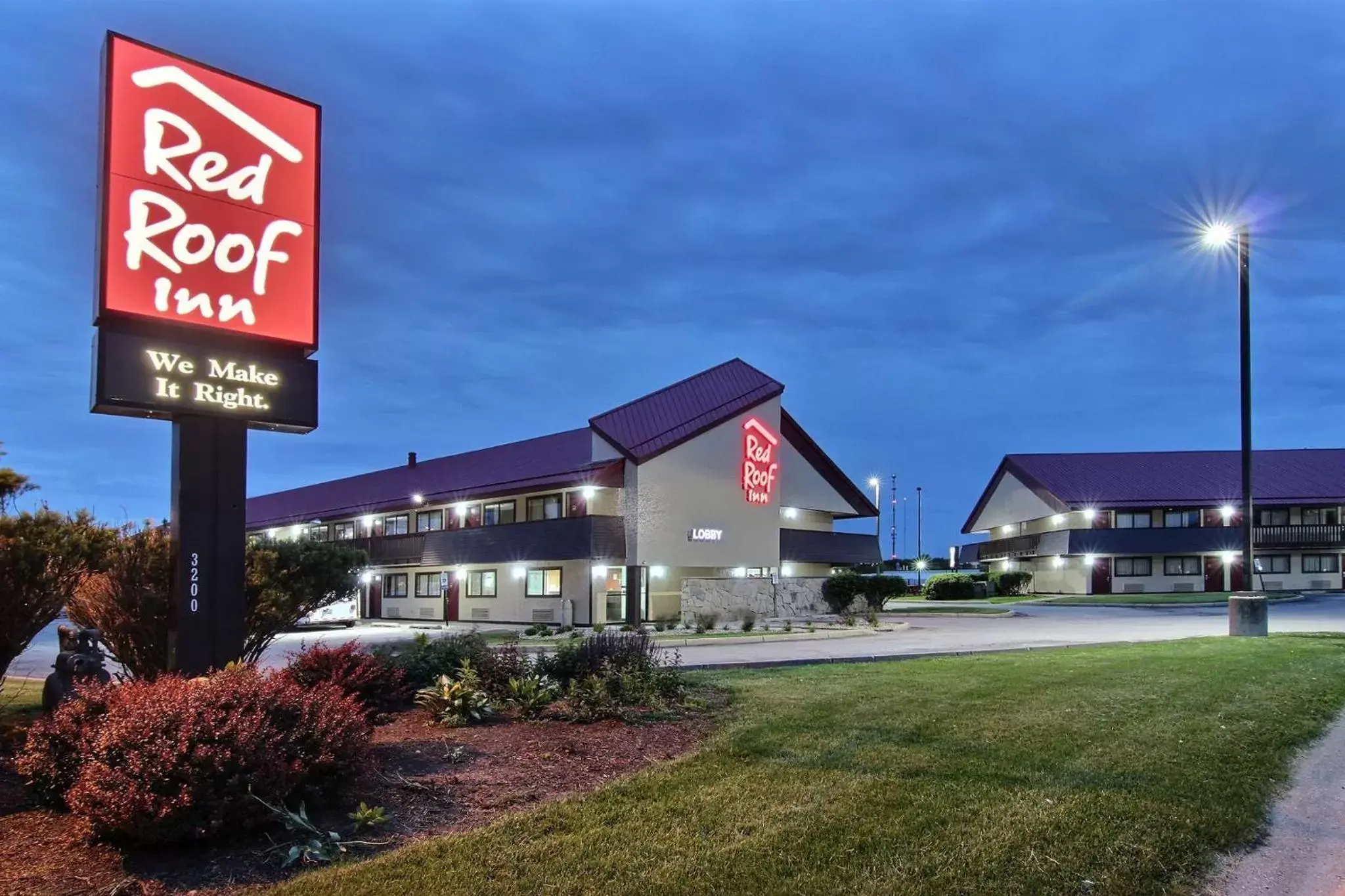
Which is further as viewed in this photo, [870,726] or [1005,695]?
[1005,695]

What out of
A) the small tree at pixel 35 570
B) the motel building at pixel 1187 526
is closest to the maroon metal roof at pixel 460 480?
the small tree at pixel 35 570

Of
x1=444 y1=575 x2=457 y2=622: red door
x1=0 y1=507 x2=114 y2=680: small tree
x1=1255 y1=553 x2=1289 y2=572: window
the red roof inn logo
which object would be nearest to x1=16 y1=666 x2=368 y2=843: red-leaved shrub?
x1=0 y1=507 x2=114 y2=680: small tree

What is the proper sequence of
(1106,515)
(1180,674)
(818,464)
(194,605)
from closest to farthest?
(194,605), (1180,674), (818,464), (1106,515)

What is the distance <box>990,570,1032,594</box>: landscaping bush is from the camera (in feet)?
195

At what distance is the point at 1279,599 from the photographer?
4362cm

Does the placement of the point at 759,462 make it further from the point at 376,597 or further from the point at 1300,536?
the point at 1300,536

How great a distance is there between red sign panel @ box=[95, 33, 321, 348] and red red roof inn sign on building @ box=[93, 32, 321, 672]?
0.05ft

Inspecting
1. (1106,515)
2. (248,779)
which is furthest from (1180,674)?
(1106,515)

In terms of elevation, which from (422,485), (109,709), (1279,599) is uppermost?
(422,485)

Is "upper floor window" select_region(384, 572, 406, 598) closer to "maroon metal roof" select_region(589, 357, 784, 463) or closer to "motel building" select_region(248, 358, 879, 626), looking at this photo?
"motel building" select_region(248, 358, 879, 626)

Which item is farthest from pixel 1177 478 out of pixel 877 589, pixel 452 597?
pixel 452 597

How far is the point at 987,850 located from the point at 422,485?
42.6 m

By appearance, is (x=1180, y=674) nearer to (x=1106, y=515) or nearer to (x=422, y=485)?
(x=422, y=485)

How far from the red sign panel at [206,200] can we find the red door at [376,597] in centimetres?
3839
